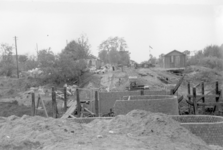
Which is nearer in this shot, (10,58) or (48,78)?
(48,78)

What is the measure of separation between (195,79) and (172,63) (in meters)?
9.44

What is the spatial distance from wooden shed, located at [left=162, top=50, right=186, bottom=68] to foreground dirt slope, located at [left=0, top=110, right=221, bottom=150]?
37.2 meters

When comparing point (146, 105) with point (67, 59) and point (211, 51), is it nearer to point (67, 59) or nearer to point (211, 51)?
point (67, 59)

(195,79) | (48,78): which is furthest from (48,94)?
(195,79)

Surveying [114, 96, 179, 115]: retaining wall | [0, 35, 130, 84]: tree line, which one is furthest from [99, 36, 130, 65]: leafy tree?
[114, 96, 179, 115]: retaining wall

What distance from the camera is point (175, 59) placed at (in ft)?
148

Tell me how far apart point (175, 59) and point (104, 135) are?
39.1 metres

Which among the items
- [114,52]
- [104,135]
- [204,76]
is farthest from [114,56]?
[104,135]

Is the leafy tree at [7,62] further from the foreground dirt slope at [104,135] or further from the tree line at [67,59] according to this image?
the foreground dirt slope at [104,135]

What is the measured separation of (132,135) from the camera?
7371 mm

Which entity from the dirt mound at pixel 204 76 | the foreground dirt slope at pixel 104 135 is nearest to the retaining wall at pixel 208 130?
the foreground dirt slope at pixel 104 135

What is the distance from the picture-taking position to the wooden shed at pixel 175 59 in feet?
146

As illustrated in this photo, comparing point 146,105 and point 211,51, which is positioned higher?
point 211,51

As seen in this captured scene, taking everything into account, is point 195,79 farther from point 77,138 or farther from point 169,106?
point 77,138
